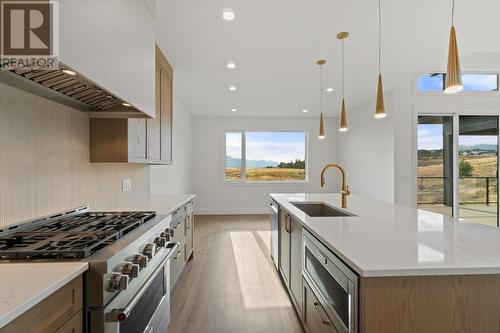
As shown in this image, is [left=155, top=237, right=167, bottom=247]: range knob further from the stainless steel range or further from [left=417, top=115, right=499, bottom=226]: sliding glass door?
[left=417, top=115, right=499, bottom=226]: sliding glass door

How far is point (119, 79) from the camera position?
49.6 inches

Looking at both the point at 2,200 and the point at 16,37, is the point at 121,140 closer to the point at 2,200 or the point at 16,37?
the point at 2,200

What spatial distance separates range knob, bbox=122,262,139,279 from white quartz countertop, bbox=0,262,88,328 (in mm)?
194

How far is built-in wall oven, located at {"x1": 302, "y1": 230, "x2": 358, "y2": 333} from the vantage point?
101cm

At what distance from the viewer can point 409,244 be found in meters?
1.21

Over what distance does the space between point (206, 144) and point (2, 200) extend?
221 inches

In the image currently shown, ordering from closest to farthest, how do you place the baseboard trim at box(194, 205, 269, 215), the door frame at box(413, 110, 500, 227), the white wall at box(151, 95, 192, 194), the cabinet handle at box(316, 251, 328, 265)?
the cabinet handle at box(316, 251, 328, 265), the white wall at box(151, 95, 192, 194), the door frame at box(413, 110, 500, 227), the baseboard trim at box(194, 205, 269, 215)

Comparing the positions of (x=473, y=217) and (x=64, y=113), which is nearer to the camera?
(x=64, y=113)

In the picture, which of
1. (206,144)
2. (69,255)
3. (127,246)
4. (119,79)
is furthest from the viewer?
(206,144)

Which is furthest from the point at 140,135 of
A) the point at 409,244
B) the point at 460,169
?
the point at 460,169

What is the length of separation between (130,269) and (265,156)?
605 centimetres

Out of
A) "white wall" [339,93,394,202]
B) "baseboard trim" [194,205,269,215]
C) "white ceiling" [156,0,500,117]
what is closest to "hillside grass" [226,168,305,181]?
"baseboard trim" [194,205,269,215]

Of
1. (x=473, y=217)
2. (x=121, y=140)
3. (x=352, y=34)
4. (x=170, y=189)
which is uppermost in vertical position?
(x=352, y=34)

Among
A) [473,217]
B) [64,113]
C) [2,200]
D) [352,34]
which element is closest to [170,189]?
[64,113]
